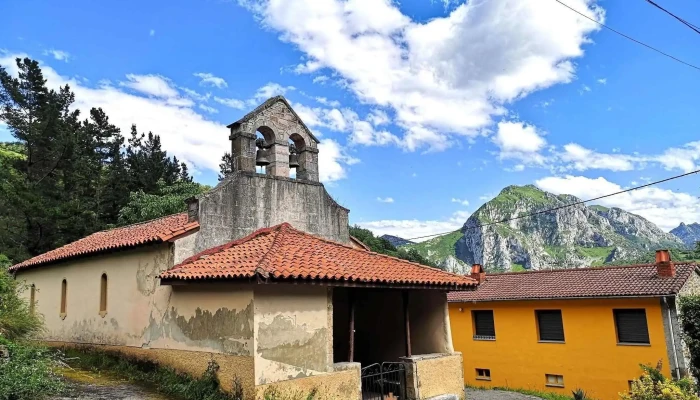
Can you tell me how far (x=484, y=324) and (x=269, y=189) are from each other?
44.6 ft

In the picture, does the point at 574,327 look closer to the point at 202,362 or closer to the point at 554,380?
the point at 554,380

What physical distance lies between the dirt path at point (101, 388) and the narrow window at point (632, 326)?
15.8 meters

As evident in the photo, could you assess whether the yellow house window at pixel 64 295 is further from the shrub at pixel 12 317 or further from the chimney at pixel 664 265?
the chimney at pixel 664 265

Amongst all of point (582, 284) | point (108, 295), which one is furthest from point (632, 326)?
point (108, 295)

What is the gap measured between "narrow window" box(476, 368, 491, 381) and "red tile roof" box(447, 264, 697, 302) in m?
3.06

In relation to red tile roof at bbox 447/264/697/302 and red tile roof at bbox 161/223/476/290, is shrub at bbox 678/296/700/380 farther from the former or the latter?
red tile roof at bbox 161/223/476/290

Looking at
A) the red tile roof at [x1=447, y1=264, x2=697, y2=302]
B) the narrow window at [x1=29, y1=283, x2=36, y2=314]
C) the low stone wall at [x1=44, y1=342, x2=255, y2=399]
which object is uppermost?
the narrow window at [x1=29, y1=283, x2=36, y2=314]

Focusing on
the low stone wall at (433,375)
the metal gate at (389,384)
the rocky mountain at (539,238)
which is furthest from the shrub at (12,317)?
the rocky mountain at (539,238)

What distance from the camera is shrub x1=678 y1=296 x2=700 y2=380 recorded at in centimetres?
1633

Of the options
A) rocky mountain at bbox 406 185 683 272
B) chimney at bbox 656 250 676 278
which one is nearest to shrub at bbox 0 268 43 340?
chimney at bbox 656 250 676 278

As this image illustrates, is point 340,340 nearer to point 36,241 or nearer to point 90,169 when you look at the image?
point 36,241

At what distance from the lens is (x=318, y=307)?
8648mm

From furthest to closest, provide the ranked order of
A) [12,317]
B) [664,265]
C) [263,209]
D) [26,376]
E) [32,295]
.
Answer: [664,265] < [32,295] < [263,209] < [12,317] < [26,376]

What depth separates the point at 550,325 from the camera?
763 inches
